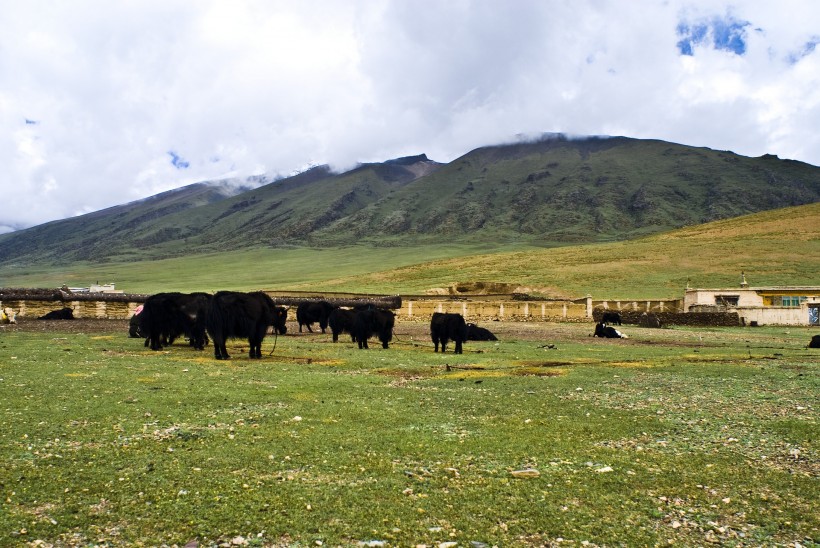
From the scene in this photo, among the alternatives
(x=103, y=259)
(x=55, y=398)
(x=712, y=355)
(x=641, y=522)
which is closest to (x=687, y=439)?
(x=641, y=522)

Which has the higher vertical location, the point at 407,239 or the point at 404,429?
the point at 407,239

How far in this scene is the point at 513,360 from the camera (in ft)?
55.4

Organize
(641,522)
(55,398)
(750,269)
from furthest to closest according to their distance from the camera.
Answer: (750,269)
(55,398)
(641,522)

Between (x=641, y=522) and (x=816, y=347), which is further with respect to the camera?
(x=816, y=347)

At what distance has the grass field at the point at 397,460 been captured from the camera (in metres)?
4.46

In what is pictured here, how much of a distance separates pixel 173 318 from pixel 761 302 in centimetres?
4750

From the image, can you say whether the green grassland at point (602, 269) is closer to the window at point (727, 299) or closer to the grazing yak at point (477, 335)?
the window at point (727, 299)

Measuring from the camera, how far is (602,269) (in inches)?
2977

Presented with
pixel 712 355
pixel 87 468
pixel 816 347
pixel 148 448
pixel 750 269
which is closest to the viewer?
pixel 87 468

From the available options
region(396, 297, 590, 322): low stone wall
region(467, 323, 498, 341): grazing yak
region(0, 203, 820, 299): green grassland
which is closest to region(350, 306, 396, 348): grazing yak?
region(467, 323, 498, 341): grazing yak

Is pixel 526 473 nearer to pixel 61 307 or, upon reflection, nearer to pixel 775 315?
pixel 61 307

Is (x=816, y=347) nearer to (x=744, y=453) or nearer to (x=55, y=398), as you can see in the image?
(x=744, y=453)

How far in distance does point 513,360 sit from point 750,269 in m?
63.5

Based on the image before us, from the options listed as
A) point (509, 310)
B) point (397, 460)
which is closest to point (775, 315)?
point (509, 310)
